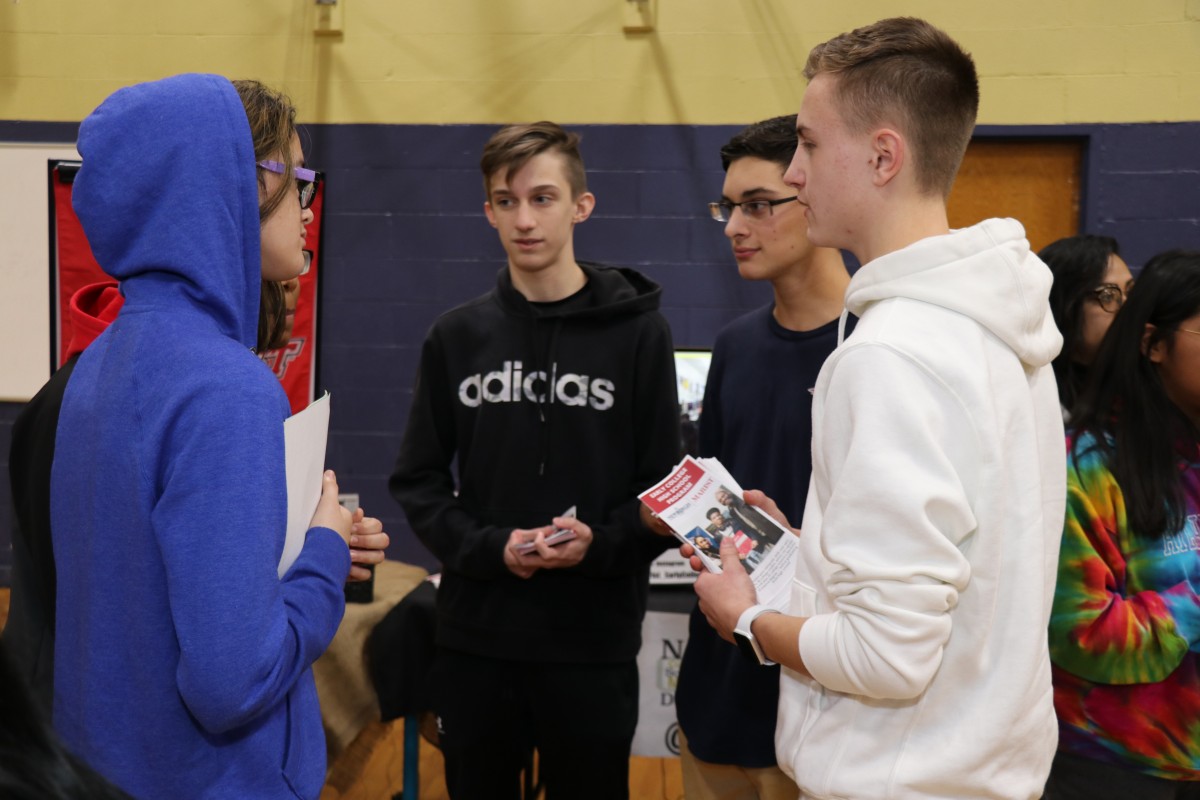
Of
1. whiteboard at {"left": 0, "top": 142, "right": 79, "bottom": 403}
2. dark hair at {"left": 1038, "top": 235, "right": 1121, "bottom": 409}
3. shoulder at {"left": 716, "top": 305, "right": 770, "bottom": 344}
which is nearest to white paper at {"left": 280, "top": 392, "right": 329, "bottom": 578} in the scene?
shoulder at {"left": 716, "top": 305, "right": 770, "bottom": 344}

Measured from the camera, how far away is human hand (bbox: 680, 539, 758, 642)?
62.8 inches

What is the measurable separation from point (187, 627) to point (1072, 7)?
4719mm

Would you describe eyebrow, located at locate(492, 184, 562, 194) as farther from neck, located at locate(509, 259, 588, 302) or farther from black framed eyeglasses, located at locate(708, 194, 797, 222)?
black framed eyeglasses, located at locate(708, 194, 797, 222)

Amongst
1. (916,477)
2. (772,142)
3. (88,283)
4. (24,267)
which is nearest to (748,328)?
(772,142)

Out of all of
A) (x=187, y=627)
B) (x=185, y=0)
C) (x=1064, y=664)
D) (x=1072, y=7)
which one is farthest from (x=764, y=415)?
(x=185, y=0)

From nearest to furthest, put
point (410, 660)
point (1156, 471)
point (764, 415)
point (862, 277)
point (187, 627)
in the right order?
point (187, 627), point (862, 277), point (1156, 471), point (764, 415), point (410, 660)

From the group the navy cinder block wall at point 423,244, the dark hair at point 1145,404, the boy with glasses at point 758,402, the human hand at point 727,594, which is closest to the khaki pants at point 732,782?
the boy with glasses at point 758,402

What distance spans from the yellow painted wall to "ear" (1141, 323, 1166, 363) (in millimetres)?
2697

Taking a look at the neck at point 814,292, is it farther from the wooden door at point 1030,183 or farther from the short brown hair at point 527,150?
the wooden door at point 1030,183

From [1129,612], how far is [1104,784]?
37cm

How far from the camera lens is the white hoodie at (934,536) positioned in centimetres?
125

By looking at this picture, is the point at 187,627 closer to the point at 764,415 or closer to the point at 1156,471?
the point at 764,415

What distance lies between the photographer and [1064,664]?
6.81 ft

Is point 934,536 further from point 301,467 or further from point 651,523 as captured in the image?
point 651,523
